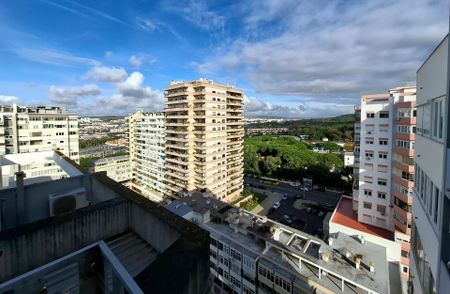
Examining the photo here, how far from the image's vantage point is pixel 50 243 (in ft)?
11.1

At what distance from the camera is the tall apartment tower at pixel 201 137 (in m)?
26.7

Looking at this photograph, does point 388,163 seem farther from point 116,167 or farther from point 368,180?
point 116,167

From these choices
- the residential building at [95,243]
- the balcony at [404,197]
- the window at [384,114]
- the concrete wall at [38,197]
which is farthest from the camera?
the window at [384,114]

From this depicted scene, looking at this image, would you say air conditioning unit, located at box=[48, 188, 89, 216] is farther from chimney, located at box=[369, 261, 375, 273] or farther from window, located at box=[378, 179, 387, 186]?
window, located at box=[378, 179, 387, 186]

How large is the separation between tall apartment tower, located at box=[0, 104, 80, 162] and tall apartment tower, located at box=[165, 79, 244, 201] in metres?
12.9

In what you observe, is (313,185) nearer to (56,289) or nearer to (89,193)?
(89,193)

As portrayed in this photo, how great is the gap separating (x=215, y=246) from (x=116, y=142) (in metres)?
87.0

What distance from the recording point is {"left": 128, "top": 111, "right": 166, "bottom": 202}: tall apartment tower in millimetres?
35031

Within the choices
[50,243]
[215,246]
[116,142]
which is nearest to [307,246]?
[215,246]

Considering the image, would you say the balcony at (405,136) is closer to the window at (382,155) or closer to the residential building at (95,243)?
the window at (382,155)

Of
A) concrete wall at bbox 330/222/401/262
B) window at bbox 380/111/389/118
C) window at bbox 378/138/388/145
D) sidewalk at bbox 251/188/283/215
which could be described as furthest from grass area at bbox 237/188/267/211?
window at bbox 380/111/389/118

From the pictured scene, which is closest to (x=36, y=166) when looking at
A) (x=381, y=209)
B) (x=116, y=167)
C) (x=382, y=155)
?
(x=382, y=155)

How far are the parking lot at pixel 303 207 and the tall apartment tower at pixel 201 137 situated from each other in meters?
7.39

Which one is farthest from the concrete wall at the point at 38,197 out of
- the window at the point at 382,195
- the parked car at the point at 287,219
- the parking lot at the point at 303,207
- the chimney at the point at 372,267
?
the parked car at the point at 287,219
